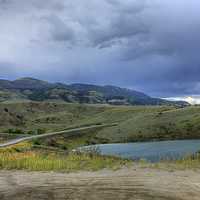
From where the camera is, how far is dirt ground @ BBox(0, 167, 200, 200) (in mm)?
17078

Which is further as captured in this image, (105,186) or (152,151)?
(152,151)

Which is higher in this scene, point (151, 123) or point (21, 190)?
point (151, 123)

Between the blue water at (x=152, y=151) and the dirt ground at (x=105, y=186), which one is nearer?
the dirt ground at (x=105, y=186)

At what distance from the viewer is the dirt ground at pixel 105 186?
17078mm

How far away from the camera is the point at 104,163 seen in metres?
26.1

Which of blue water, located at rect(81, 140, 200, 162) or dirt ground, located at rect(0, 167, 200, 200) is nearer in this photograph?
dirt ground, located at rect(0, 167, 200, 200)

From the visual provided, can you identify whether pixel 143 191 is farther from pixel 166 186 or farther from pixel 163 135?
pixel 163 135

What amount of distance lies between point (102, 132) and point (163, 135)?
16.0 meters

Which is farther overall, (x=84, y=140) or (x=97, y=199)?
(x=84, y=140)

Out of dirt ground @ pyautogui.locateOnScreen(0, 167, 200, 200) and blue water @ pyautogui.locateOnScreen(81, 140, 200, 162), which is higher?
blue water @ pyautogui.locateOnScreen(81, 140, 200, 162)

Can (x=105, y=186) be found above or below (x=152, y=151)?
below

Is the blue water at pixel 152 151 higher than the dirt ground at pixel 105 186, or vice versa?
the blue water at pixel 152 151

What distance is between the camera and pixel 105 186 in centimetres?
1842

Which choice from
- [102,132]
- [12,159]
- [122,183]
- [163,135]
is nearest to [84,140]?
[102,132]
